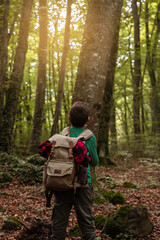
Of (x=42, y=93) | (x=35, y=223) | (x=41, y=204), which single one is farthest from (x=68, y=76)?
(x=35, y=223)

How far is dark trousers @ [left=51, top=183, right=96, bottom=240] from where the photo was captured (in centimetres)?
292

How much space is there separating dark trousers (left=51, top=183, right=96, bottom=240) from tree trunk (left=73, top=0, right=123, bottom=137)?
2515mm

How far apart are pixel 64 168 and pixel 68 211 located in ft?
2.04

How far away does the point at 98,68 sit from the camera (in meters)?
5.41

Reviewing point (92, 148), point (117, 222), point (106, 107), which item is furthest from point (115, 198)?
point (106, 107)

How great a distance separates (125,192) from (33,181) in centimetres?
288

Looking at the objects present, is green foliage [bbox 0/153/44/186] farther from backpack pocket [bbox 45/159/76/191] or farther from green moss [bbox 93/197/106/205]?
backpack pocket [bbox 45/159/76/191]

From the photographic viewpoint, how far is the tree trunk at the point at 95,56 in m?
5.34

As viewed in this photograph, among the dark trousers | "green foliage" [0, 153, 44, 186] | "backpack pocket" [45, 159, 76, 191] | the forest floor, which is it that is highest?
"backpack pocket" [45, 159, 76, 191]

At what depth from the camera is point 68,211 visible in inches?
117

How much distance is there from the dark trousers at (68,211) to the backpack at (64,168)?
181 millimetres

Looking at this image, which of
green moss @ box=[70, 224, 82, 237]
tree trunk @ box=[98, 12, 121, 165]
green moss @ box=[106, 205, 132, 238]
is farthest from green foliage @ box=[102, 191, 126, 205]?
tree trunk @ box=[98, 12, 121, 165]

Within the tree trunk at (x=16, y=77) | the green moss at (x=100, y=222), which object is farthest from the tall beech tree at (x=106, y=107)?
the green moss at (x=100, y=222)

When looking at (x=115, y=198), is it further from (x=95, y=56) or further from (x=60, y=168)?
(x=60, y=168)
